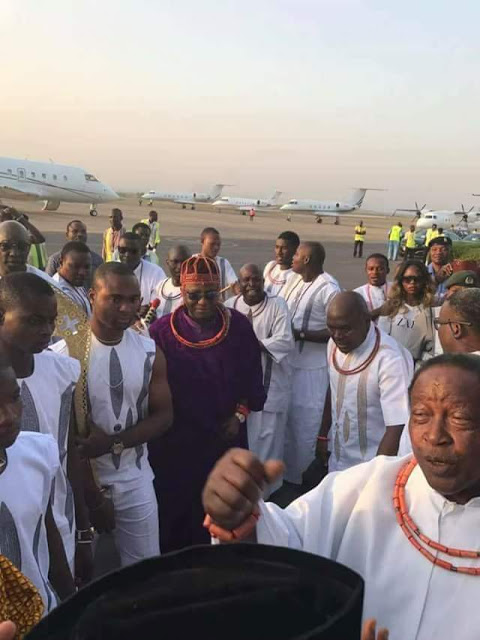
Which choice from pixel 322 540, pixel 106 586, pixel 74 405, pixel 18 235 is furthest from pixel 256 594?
pixel 18 235

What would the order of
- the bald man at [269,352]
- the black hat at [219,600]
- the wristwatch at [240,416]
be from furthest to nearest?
the bald man at [269,352]
the wristwatch at [240,416]
the black hat at [219,600]

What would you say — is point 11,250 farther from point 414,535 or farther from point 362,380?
point 414,535

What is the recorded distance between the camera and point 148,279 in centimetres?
618

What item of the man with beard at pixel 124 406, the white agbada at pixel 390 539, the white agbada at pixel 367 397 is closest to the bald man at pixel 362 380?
the white agbada at pixel 367 397

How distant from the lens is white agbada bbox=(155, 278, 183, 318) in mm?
5715

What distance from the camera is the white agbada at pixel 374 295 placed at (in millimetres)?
5984

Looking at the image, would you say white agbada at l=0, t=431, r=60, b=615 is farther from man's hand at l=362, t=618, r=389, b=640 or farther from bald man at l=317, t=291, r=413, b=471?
bald man at l=317, t=291, r=413, b=471

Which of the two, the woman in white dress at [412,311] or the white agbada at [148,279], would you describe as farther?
the white agbada at [148,279]

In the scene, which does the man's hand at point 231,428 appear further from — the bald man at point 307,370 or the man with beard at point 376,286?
the man with beard at point 376,286

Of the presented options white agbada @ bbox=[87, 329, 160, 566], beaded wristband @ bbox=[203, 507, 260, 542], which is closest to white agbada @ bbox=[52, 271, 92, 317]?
white agbada @ bbox=[87, 329, 160, 566]

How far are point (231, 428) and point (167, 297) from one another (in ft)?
7.64

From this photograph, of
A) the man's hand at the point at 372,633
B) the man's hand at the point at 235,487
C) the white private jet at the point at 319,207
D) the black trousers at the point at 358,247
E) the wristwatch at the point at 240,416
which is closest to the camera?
the man's hand at the point at 372,633

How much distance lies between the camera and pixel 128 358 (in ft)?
Result: 10.2

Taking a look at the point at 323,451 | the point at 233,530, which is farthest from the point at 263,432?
the point at 233,530
